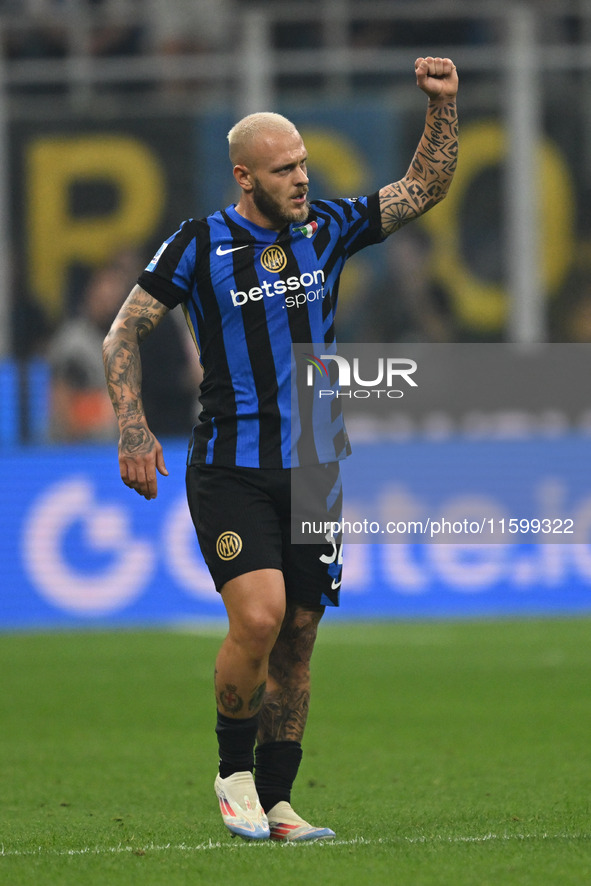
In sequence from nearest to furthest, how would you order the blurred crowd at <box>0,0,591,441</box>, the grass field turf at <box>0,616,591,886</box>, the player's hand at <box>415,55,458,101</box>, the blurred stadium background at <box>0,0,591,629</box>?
the grass field turf at <box>0,616,591,886</box> < the player's hand at <box>415,55,458,101</box> < the blurred crowd at <box>0,0,591,441</box> < the blurred stadium background at <box>0,0,591,629</box>

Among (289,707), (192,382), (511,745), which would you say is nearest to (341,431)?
(289,707)

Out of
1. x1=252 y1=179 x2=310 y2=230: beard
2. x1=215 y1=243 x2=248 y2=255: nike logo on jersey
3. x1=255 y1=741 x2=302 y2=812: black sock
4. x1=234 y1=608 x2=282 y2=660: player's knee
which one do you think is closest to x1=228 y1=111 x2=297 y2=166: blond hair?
x1=252 y1=179 x2=310 y2=230: beard

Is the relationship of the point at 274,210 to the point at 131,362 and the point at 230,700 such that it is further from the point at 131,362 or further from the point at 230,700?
the point at 230,700

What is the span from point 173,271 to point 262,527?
2.54 ft

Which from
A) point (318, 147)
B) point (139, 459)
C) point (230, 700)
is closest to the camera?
point (139, 459)

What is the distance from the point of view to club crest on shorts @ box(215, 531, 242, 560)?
425 centimetres

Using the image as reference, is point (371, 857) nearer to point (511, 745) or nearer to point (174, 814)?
point (174, 814)

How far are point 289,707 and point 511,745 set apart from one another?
2.01 metres

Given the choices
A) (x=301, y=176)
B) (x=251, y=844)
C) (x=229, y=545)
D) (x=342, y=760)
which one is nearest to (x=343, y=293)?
(x=342, y=760)

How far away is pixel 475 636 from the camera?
974 centimetres

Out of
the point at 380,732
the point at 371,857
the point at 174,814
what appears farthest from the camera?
the point at 380,732

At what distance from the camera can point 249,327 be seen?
434 centimetres

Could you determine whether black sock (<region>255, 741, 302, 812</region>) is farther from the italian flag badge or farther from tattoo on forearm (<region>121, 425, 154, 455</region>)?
the italian flag badge

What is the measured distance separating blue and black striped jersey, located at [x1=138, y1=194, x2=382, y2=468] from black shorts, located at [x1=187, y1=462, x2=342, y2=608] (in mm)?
46
